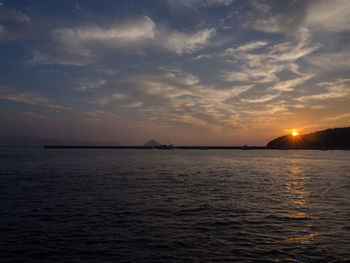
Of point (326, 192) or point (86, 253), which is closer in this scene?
point (86, 253)

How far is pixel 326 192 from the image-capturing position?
1193 inches

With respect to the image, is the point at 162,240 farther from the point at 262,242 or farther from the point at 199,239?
the point at 262,242

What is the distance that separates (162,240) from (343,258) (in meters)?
9.19

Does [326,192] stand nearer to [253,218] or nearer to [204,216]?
[253,218]

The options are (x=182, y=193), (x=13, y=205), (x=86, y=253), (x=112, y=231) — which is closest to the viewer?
(x=86, y=253)

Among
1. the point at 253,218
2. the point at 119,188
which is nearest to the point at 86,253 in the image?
the point at 253,218

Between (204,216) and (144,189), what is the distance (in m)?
14.1

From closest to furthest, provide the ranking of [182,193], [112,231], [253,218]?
[112,231] < [253,218] < [182,193]

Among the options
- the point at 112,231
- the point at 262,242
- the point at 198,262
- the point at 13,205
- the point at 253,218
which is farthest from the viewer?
the point at 13,205

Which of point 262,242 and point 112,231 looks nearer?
point 262,242

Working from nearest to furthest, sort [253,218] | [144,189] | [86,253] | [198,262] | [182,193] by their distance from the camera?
[198,262]
[86,253]
[253,218]
[182,193]
[144,189]

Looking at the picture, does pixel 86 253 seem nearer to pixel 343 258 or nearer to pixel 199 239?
pixel 199 239

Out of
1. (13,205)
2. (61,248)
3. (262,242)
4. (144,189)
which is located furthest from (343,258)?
(13,205)

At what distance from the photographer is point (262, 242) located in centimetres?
1398
